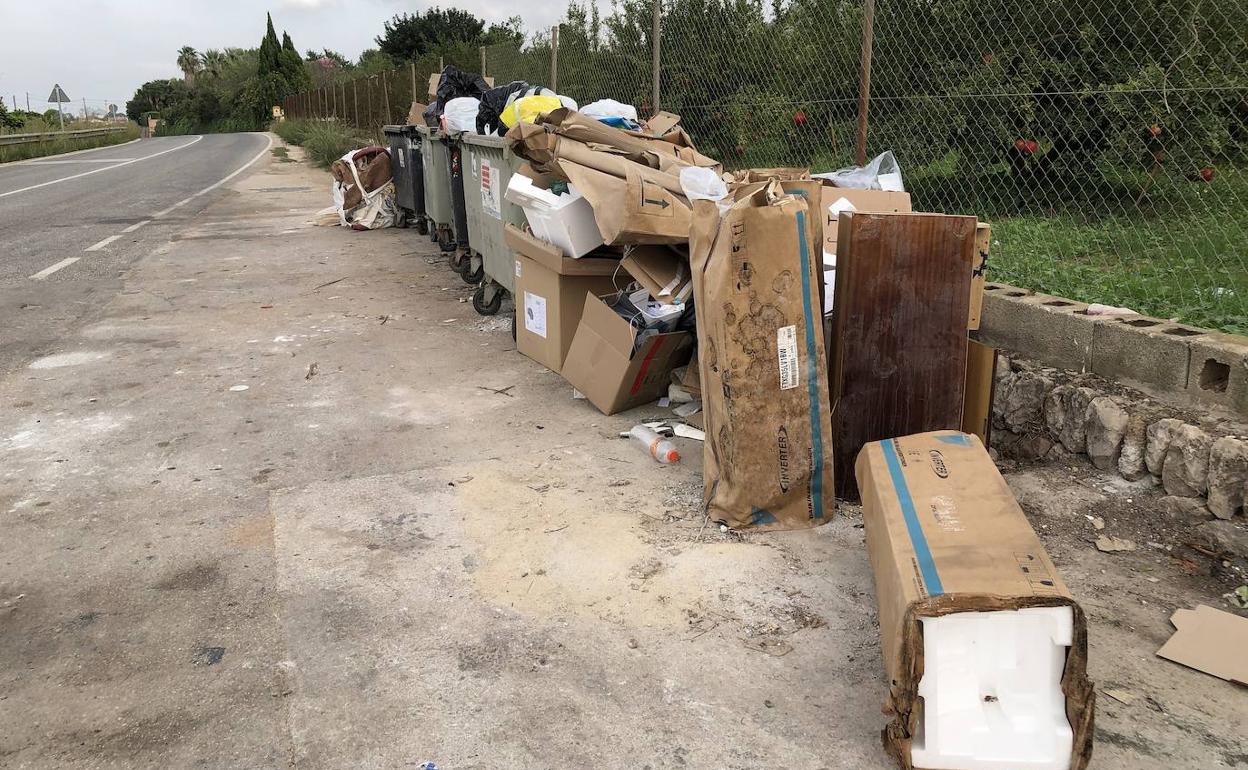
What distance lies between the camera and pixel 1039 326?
3.96m

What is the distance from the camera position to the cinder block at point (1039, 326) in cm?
379

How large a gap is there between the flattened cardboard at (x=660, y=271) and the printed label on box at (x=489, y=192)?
212 centimetres

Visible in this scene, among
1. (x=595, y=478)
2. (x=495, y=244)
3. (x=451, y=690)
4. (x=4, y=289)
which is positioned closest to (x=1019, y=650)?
(x=451, y=690)

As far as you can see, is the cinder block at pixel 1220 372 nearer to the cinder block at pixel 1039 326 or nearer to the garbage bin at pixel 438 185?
the cinder block at pixel 1039 326

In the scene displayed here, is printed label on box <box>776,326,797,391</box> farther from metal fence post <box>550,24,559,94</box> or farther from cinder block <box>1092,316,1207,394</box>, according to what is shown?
metal fence post <box>550,24,559,94</box>

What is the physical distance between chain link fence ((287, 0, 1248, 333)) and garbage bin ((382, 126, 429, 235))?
426 centimetres

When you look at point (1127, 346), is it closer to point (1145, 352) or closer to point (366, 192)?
point (1145, 352)

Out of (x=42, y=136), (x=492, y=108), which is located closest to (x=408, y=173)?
(x=492, y=108)

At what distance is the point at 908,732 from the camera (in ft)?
6.95

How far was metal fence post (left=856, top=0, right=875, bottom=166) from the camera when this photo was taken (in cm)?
512

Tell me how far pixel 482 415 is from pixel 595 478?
1010mm

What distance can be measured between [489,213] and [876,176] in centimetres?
281

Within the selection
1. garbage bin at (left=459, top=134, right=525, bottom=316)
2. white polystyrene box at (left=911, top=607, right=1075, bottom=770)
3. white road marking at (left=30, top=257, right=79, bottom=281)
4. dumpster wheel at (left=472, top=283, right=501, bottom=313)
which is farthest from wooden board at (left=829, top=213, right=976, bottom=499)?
white road marking at (left=30, top=257, right=79, bottom=281)

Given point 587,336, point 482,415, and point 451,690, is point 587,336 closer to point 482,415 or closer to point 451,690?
point 482,415
